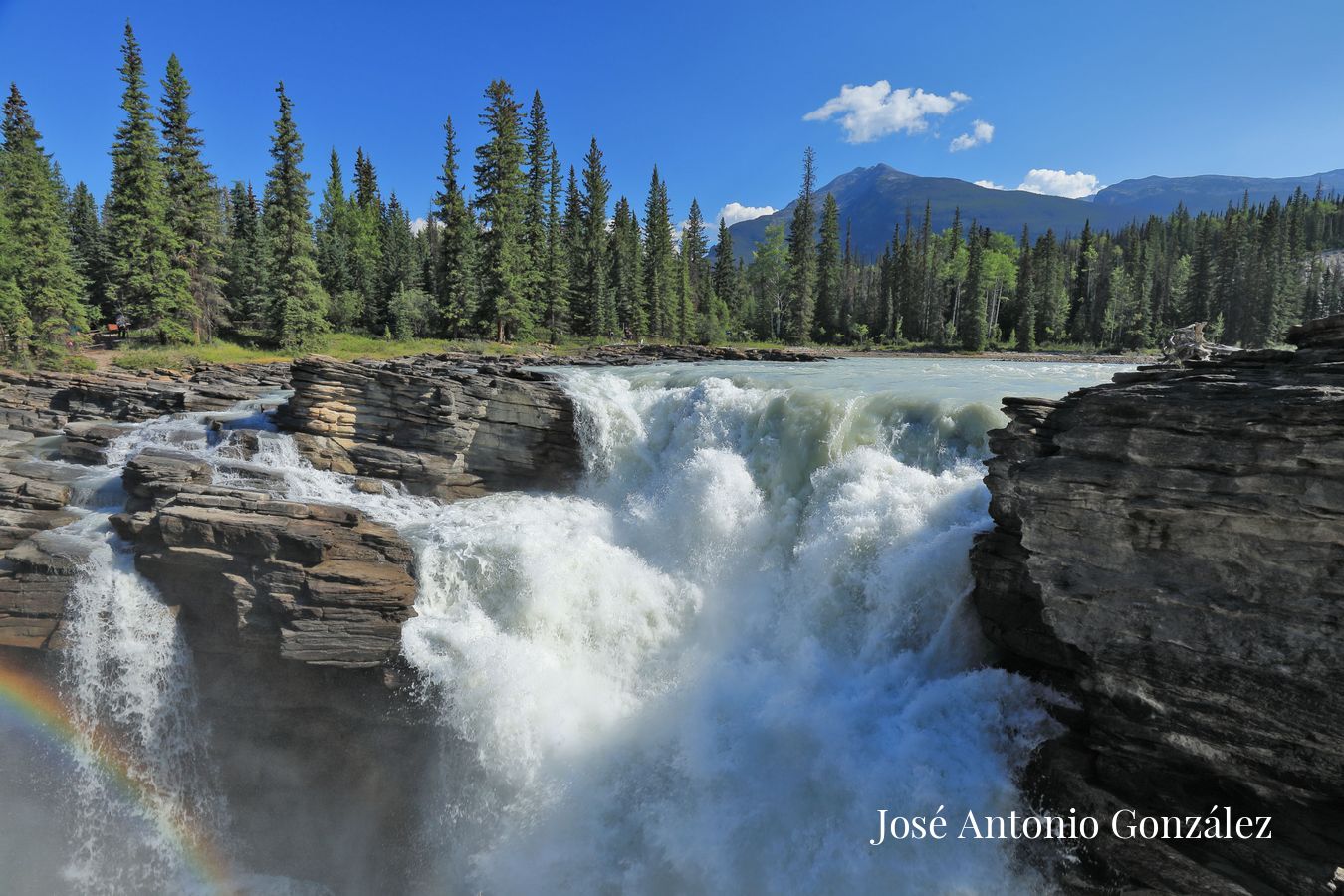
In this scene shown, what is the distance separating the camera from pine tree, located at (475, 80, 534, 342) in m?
47.6

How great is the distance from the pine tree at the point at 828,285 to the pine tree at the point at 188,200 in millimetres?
56882

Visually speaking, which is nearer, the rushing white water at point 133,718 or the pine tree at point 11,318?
the rushing white water at point 133,718

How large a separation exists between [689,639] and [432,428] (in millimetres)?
9784

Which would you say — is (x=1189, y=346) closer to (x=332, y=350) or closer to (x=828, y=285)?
(x=332, y=350)

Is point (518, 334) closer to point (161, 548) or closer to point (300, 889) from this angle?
point (161, 548)

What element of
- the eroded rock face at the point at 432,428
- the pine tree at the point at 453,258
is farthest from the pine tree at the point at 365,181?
the eroded rock face at the point at 432,428

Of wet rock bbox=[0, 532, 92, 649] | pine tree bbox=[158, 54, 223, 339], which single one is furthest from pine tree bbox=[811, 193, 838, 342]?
wet rock bbox=[0, 532, 92, 649]

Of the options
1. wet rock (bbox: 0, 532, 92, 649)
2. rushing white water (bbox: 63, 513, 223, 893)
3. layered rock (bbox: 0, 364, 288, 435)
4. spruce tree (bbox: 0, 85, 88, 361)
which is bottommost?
rushing white water (bbox: 63, 513, 223, 893)

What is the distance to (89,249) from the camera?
54781 mm

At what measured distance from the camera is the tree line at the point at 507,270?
37125 millimetres

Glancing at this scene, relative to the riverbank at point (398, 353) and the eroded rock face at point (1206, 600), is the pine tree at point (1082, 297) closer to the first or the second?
the riverbank at point (398, 353)

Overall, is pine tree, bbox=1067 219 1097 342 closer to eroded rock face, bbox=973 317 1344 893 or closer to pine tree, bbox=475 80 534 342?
pine tree, bbox=475 80 534 342

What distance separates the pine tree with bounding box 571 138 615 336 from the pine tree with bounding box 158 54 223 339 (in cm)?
2828

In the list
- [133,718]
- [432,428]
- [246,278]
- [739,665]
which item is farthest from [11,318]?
[739,665]
